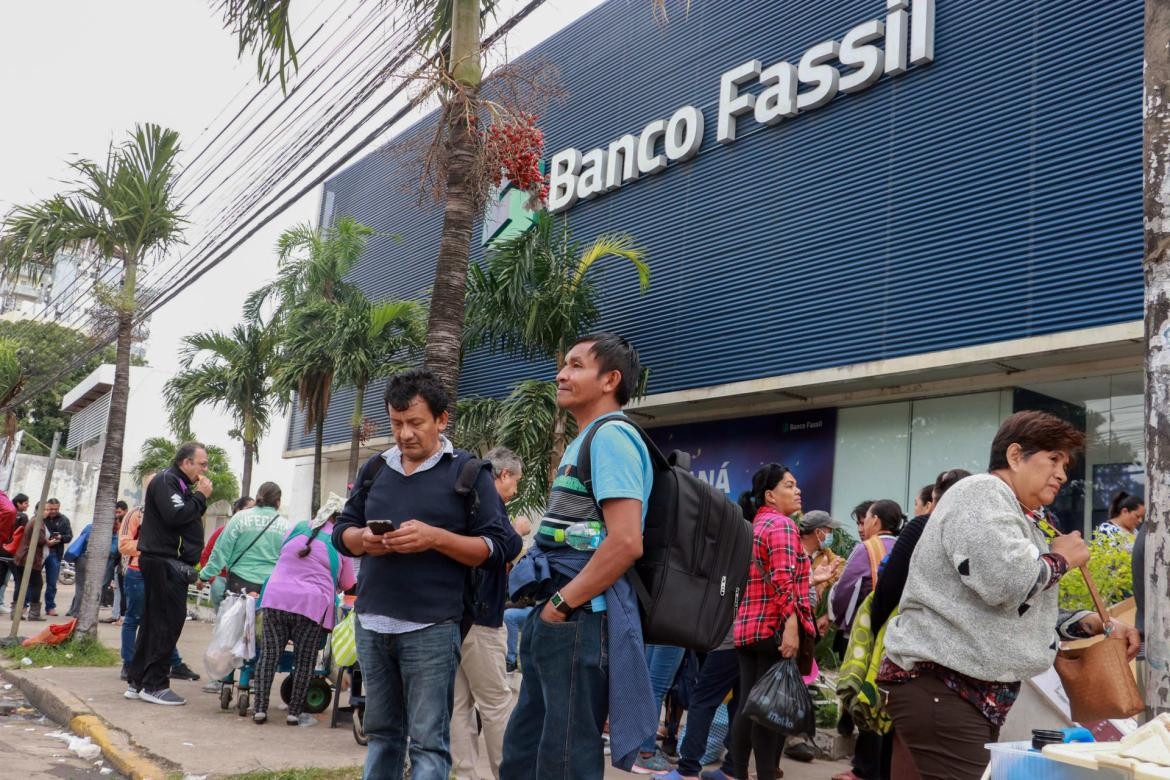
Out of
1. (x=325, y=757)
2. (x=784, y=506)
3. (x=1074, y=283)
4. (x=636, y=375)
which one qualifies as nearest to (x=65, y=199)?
(x=325, y=757)

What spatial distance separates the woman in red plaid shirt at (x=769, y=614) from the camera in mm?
5895

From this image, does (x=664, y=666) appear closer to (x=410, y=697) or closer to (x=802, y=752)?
(x=802, y=752)

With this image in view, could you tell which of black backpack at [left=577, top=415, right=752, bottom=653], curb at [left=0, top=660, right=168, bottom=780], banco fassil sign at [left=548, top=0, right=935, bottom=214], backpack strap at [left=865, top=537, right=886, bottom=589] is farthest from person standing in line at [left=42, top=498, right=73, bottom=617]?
black backpack at [left=577, top=415, right=752, bottom=653]

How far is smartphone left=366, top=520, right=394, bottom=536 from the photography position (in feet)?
12.7

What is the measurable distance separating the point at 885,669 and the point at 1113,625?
0.90 m

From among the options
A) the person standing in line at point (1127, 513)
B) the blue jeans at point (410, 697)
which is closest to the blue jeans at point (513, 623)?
the blue jeans at point (410, 697)

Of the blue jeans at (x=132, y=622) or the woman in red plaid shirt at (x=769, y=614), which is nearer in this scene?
the woman in red plaid shirt at (x=769, y=614)

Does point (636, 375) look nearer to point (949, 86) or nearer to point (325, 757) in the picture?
point (325, 757)

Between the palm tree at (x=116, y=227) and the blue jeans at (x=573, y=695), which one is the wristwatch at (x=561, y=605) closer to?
the blue jeans at (x=573, y=695)

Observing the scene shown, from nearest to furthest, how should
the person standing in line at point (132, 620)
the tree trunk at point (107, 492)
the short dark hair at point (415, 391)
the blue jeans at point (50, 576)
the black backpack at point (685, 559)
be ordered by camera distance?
1. the black backpack at point (685, 559)
2. the short dark hair at point (415, 391)
3. the person standing in line at point (132, 620)
4. the tree trunk at point (107, 492)
5. the blue jeans at point (50, 576)

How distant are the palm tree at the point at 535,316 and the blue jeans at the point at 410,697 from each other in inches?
365

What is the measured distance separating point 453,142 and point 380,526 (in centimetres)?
387

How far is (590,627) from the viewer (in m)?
3.24

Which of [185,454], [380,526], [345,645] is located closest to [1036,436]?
[380,526]
